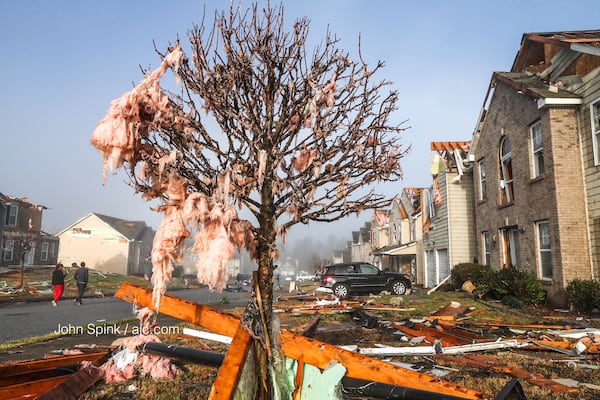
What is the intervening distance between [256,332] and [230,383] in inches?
21.4

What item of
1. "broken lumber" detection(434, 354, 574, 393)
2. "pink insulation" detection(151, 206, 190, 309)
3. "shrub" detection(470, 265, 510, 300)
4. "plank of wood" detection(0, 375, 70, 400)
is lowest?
"broken lumber" detection(434, 354, 574, 393)

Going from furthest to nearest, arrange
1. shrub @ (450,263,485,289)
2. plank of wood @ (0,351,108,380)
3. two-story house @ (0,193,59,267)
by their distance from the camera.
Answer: two-story house @ (0,193,59,267) < shrub @ (450,263,485,289) < plank of wood @ (0,351,108,380)

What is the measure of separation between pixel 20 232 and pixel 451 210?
129 ft

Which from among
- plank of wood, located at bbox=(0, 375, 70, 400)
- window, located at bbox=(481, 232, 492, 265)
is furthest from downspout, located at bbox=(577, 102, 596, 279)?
plank of wood, located at bbox=(0, 375, 70, 400)

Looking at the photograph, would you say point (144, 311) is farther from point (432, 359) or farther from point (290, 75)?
point (432, 359)

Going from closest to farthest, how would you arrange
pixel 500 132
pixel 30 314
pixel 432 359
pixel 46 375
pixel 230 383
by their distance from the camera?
pixel 230 383
pixel 46 375
pixel 432 359
pixel 30 314
pixel 500 132

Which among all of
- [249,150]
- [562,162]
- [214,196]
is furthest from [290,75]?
[562,162]

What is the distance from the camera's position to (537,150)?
13781mm

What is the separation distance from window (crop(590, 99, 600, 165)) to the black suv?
11.1m

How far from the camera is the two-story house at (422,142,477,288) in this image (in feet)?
68.7

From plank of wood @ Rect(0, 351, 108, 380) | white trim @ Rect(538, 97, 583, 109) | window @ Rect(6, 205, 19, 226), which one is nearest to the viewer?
plank of wood @ Rect(0, 351, 108, 380)

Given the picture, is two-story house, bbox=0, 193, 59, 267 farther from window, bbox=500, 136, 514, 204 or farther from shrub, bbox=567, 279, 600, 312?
shrub, bbox=567, 279, 600, 312

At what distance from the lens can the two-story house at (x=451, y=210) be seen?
2094 centimetres

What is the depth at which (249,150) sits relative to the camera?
3455 millimetres
